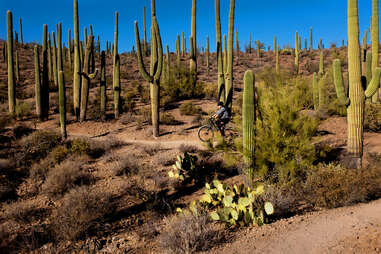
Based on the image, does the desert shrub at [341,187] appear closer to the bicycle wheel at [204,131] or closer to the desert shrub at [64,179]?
the bicycle wheel at [204,131]

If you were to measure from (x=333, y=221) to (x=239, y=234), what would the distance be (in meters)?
1.92

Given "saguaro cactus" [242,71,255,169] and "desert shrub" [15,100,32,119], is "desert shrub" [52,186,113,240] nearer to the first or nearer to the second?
"saguaro cactus" [242,71,255,169]

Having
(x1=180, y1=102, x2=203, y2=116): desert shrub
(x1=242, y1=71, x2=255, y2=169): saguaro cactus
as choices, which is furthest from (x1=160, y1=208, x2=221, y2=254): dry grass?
(x1=180, y1=102, x2=203, y2=116): desert shrub

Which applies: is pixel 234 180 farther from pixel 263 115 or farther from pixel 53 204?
pixel 53 204

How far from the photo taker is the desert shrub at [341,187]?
6.24 metres

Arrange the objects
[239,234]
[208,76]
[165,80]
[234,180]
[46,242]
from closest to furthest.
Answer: [239,234], [46,242], [234,180], [165,80], [208,76]

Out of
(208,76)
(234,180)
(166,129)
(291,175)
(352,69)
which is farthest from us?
(208,76)

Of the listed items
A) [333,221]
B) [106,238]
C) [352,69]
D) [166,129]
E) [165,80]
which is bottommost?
[106,238]

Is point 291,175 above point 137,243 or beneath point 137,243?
above

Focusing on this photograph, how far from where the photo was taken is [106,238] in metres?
6.06

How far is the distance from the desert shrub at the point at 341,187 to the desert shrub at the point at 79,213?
514 cm

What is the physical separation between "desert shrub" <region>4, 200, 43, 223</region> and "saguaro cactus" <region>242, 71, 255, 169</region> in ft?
18.8

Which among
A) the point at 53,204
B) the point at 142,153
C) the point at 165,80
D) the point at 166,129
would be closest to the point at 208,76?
the point at 165,80

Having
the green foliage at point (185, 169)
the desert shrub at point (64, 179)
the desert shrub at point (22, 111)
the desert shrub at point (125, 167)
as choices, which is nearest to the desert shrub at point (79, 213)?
the desert shrub at point (64, 179)
